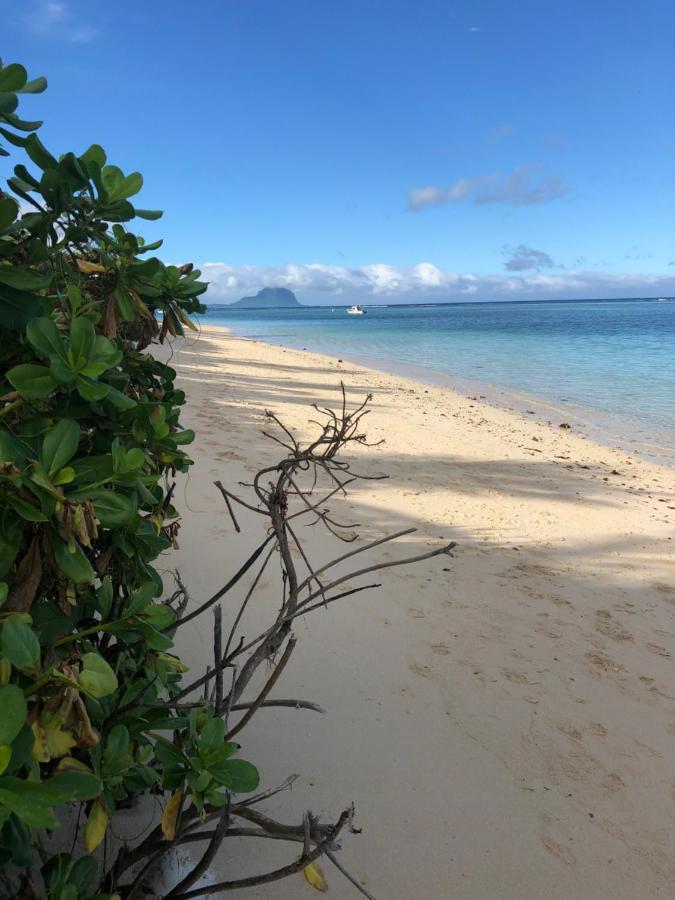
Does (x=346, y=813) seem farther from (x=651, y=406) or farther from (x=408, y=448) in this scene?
(x=651, y=406)

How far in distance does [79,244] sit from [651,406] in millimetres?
13847

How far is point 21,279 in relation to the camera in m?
0.98

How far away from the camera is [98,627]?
42.5 inches

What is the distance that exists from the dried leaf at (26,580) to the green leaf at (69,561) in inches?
1.3

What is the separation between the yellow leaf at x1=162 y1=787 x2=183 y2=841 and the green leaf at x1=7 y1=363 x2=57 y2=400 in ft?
2.39

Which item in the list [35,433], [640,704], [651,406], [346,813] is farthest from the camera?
[651,406]

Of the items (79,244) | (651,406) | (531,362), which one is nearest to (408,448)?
(79,244)

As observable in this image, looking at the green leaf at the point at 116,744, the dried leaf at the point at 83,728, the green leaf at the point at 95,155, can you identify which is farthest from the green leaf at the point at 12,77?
the green leaf at the point at 116,744

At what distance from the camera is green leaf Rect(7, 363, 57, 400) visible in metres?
0.95

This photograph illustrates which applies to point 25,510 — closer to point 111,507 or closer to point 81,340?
point 111,507

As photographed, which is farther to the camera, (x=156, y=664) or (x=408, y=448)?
(x=408, y=448)

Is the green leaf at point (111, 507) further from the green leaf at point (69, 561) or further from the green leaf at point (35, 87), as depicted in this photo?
the green leaf at point (35, 87)

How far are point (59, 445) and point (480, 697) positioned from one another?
2.28m

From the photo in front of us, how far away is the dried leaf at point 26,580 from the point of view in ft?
3.18
